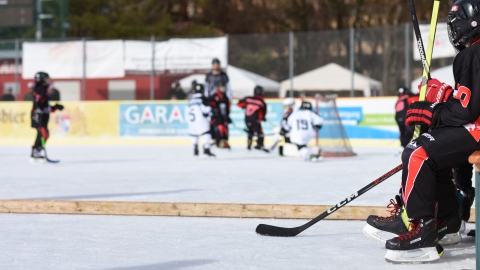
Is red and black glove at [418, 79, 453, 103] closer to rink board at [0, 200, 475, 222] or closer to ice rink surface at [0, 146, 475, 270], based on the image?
ice rink surface at [0, 146, 475, 270]

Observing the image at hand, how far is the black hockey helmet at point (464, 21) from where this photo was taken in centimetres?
338

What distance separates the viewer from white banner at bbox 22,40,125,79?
57.6 feet

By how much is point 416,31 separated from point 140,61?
14119mm

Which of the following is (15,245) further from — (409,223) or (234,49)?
(234,49)

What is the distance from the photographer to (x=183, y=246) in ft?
12.5

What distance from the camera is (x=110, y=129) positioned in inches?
664

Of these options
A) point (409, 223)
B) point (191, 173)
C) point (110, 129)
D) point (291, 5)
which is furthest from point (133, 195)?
point (291, 5)

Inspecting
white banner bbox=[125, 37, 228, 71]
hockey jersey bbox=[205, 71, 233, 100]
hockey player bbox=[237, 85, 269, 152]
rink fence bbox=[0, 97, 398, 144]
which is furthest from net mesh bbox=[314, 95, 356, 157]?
white banner bbox=[125, 37, 228, 71]

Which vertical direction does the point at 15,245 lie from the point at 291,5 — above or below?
below

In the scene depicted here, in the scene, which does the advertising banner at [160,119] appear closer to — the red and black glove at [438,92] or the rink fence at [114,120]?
the rink fence at [114,120]

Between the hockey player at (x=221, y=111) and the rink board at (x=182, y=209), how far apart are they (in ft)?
27.8

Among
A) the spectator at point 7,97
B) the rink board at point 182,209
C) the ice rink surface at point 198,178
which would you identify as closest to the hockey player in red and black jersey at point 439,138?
the rink board at point 182,209

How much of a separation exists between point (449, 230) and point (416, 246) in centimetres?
40

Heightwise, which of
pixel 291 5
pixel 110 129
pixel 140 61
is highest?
pixel 291 5
